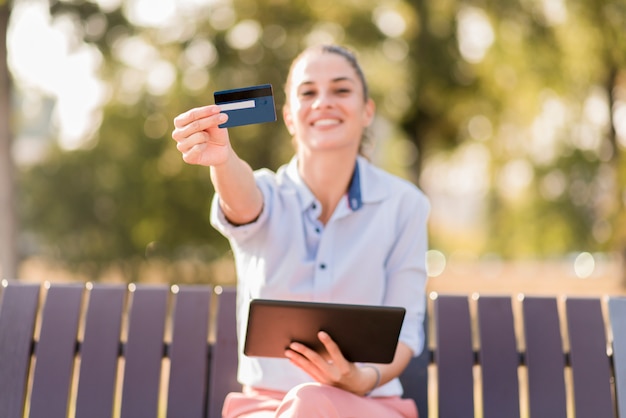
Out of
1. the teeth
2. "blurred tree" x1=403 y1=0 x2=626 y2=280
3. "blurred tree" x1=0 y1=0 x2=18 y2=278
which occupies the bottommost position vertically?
the teeth

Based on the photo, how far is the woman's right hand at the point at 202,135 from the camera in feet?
7.66

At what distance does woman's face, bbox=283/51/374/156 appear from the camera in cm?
A: 276

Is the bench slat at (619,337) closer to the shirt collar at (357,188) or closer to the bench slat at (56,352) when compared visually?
the shirt collar at (357,188)

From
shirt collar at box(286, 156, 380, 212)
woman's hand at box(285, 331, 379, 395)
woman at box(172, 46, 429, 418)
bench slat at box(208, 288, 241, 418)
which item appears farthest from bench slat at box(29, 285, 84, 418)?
woman's hand at box(285, 331, 379, 395)

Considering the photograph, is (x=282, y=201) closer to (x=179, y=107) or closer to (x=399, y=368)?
(x=399, y=368)

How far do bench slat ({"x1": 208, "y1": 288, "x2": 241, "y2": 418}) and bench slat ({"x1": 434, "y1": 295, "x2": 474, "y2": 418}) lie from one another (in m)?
0.82

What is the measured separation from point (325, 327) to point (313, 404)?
228 millimetres

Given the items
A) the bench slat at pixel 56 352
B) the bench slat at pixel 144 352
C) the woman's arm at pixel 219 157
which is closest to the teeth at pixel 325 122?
the woman's arm at pixel 219 157

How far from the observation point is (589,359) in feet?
10.3

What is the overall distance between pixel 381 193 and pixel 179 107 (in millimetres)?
9819

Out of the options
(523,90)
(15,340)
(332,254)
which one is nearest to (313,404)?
(332,254)

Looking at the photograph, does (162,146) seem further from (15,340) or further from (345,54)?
(345,54)

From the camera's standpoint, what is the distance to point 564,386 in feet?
10.2

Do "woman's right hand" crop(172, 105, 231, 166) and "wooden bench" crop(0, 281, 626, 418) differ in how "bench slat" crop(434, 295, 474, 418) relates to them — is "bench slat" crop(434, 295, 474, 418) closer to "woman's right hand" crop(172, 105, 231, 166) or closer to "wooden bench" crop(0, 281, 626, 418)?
"wooden bench" crop(0, 281, 626, 418)
